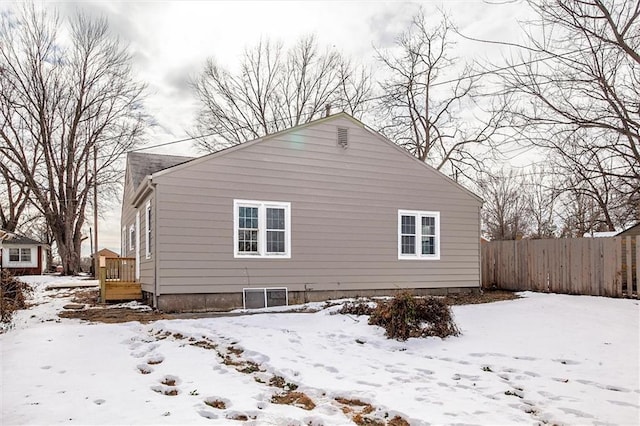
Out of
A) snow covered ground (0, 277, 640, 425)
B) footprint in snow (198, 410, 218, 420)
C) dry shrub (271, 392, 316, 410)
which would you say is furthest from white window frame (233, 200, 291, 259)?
footprint in snow (198, 410, 218, 420)

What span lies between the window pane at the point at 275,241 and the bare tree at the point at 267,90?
1832cm

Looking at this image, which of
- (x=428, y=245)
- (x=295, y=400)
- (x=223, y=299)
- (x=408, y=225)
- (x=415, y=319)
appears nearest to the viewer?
(x=295, y=400)

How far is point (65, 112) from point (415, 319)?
90.8ft

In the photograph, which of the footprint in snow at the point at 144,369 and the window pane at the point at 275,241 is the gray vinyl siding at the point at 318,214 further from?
the footprint in snow at the point at 144,369

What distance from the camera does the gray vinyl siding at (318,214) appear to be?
412 inches

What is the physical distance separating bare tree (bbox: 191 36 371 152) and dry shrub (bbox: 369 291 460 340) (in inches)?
889

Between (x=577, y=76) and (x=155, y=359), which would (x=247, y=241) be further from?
(x=577, y=76)

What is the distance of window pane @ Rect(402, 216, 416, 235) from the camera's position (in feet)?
43.1

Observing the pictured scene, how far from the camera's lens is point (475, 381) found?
5059 mm

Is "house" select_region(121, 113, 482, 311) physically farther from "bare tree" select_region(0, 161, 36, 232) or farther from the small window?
"bare tree" select_region(0, 161, 36, 232)

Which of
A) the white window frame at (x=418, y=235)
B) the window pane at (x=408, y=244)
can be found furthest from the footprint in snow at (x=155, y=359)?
the window pane at (x=408, y=244)

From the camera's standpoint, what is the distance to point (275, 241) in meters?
11.4

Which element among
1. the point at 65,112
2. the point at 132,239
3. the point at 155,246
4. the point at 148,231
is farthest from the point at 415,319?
the point at 65,112

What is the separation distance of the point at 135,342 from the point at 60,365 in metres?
1.49
